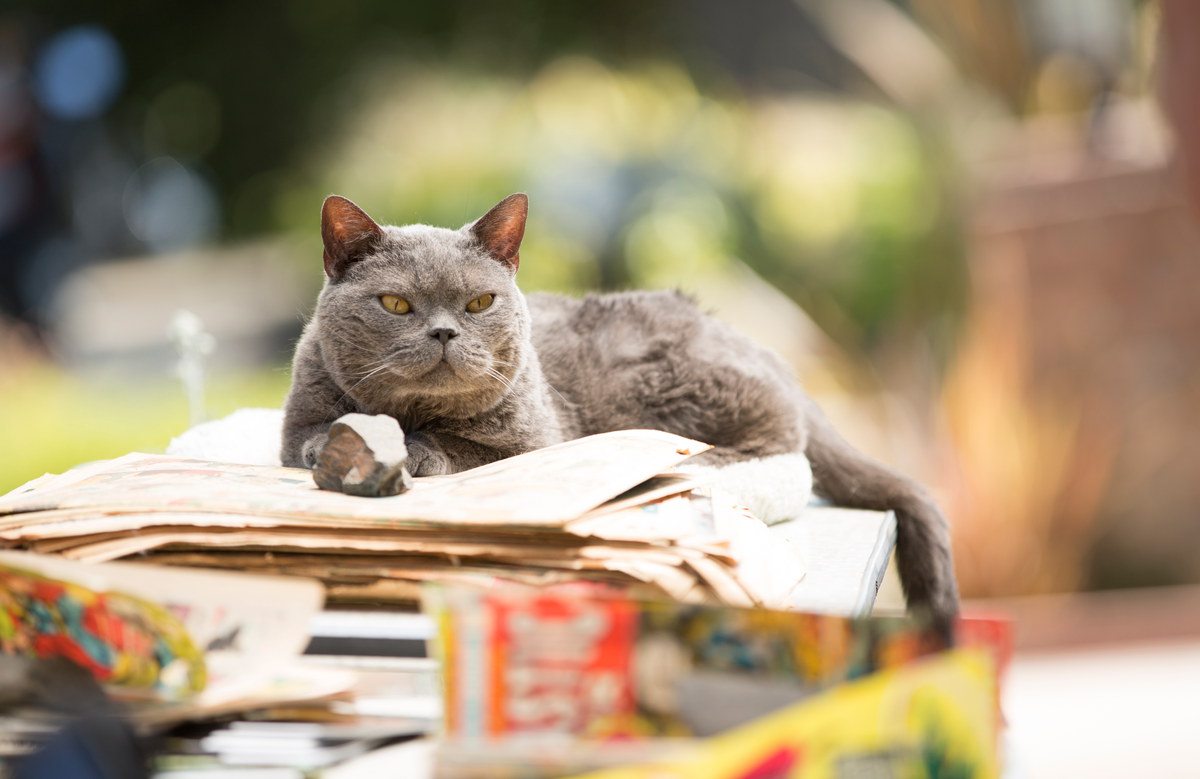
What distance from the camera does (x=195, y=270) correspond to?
7.04 metres

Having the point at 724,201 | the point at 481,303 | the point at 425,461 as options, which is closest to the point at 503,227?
the point at 481,303

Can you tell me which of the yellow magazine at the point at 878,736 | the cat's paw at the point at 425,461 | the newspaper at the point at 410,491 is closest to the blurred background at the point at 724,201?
the cat's paw at the point at 425,461

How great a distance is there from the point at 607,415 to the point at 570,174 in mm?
3689

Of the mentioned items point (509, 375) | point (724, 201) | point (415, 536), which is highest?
point (724, 201)

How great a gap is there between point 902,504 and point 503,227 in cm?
67

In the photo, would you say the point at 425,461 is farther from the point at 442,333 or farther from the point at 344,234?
the point at 344,234

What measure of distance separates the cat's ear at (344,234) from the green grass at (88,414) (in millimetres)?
1743

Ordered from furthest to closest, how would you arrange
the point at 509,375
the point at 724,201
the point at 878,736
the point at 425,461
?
the point at 724,201 < the point at 509,375 < the point at 425,461 < the point at 878,736

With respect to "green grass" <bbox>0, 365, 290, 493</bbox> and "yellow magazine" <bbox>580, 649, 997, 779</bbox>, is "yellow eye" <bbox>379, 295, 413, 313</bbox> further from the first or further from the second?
"green grass" <bbox>0, 365, 290, 493</bbox>

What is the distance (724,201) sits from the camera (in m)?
5.14

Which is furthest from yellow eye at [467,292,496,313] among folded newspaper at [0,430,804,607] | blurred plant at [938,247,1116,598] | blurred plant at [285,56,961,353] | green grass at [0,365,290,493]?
blurred plant at [285,56,961,353]

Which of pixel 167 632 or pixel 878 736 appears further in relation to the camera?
pixel 167 632

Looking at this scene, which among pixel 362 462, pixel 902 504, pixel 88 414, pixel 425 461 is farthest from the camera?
pixel 88 414

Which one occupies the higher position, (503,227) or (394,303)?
(503,227)
